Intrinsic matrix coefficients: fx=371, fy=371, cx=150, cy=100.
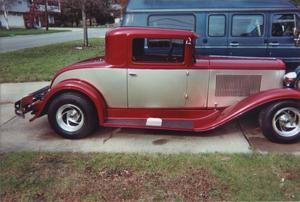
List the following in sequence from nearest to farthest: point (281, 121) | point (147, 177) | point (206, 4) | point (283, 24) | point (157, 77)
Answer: point (147, 177), point (281, 121), point (157, 77), point (283, 24), point (206, 4)

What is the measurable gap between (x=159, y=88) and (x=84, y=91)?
1082 millimetres

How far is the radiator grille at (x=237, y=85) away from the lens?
543 centimetres

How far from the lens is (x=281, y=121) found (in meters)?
5.18

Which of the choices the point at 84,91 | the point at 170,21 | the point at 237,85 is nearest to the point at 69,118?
the point at 84,91

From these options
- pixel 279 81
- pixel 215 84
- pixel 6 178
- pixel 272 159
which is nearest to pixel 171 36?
pixel 215 84

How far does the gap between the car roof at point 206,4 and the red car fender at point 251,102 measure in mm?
3471

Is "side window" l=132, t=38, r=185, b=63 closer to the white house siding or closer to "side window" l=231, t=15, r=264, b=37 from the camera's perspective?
"side window" l=231, t=15, r=264, b=37

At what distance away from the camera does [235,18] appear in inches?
322

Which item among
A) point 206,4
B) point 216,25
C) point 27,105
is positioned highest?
point 206,4

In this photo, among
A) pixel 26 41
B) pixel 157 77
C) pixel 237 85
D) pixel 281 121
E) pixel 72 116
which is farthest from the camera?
pixel 26 41

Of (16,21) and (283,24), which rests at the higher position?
→ (16,21)

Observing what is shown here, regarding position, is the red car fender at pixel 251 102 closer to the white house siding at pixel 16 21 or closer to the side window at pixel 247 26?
the side window at pixel 247 26

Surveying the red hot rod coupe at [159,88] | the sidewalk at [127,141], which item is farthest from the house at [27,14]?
the red hot rod coupe at [159,88]

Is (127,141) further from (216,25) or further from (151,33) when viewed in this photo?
(216,25)
